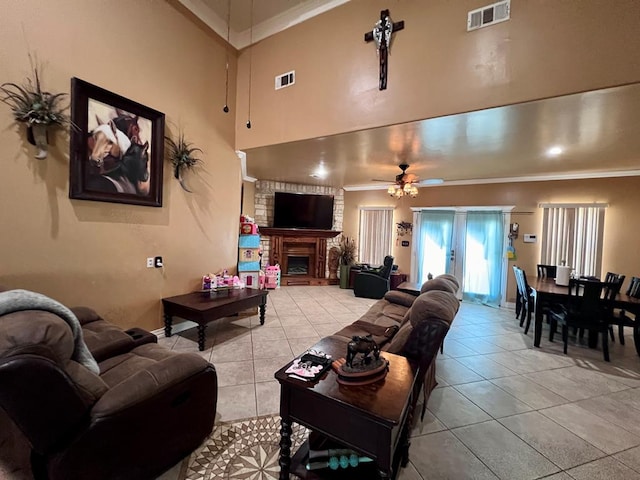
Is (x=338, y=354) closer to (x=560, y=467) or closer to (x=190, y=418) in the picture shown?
(x=190, y=418)

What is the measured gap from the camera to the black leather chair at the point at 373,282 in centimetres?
612

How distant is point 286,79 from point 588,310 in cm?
495

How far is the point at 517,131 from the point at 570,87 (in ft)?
3.09

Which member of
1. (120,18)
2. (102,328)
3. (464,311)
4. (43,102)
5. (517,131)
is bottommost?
(464,311)

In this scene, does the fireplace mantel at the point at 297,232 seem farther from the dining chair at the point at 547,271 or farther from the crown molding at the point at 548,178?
the dining chair at the point at 547,271

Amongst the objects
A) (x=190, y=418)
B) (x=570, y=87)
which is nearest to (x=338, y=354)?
(x=190, y=418)

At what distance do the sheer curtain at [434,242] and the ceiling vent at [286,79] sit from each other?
453cm

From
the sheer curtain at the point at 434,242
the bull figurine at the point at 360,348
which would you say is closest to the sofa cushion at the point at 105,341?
the bull figurine at the point at 360,348

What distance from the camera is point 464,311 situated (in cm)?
543

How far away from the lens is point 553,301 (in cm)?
399

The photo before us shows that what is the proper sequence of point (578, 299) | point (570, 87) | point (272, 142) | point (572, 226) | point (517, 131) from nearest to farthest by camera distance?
point (570, 87) → point (517, 131) → point (578, 299) → point (272, 142) → point (572, 226)

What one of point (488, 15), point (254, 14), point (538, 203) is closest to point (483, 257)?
point (538, 203)

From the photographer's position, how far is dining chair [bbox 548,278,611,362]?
336 centimetres

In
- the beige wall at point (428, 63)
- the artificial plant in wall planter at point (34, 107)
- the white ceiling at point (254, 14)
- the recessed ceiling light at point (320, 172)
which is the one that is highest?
the white ceiling at point (254, 14)
